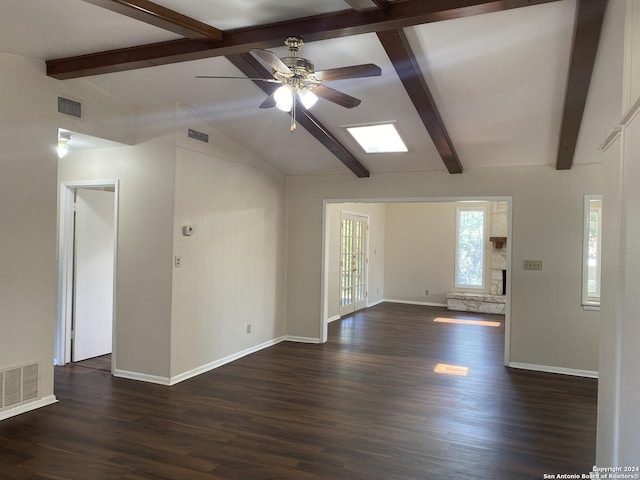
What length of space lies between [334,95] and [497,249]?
7.72 m

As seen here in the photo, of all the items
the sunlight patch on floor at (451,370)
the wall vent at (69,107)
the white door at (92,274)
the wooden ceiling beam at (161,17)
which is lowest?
the sunlight patch on floor at (451,370)

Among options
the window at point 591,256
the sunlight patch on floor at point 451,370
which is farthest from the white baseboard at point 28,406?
the window at point 591,256

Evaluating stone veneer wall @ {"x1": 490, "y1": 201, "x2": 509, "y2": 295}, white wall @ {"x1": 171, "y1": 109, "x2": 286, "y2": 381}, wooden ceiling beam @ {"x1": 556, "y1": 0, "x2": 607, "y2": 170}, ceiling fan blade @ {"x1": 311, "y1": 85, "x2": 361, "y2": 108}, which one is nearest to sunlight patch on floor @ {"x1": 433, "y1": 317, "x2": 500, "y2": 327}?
stone veneer wall @ {"x1": 490, "y1": 201, "x2": 509, "y2": 295}

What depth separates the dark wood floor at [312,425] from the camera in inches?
118

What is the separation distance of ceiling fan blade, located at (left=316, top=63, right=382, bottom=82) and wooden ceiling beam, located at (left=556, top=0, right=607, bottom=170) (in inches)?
53.0

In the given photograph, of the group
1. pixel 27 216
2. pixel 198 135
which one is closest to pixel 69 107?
pixel 27 216

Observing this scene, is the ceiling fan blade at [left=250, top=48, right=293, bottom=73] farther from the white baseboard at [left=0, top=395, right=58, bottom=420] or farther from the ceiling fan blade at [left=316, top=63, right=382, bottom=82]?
the white baseboard at [left=0, top=395, right=58, bottom=420]

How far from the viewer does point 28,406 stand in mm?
3865

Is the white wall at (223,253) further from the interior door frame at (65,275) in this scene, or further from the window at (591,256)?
the window at (591,256)

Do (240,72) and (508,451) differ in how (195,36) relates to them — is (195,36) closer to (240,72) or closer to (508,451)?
(240,72)

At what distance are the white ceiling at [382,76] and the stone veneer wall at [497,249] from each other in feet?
15.3

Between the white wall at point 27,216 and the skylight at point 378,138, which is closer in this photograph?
the white wall at point 27,216

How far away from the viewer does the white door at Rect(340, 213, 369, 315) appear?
8891 millimetres

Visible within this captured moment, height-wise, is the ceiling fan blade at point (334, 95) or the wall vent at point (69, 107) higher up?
the wall vent at point (69, 107)
